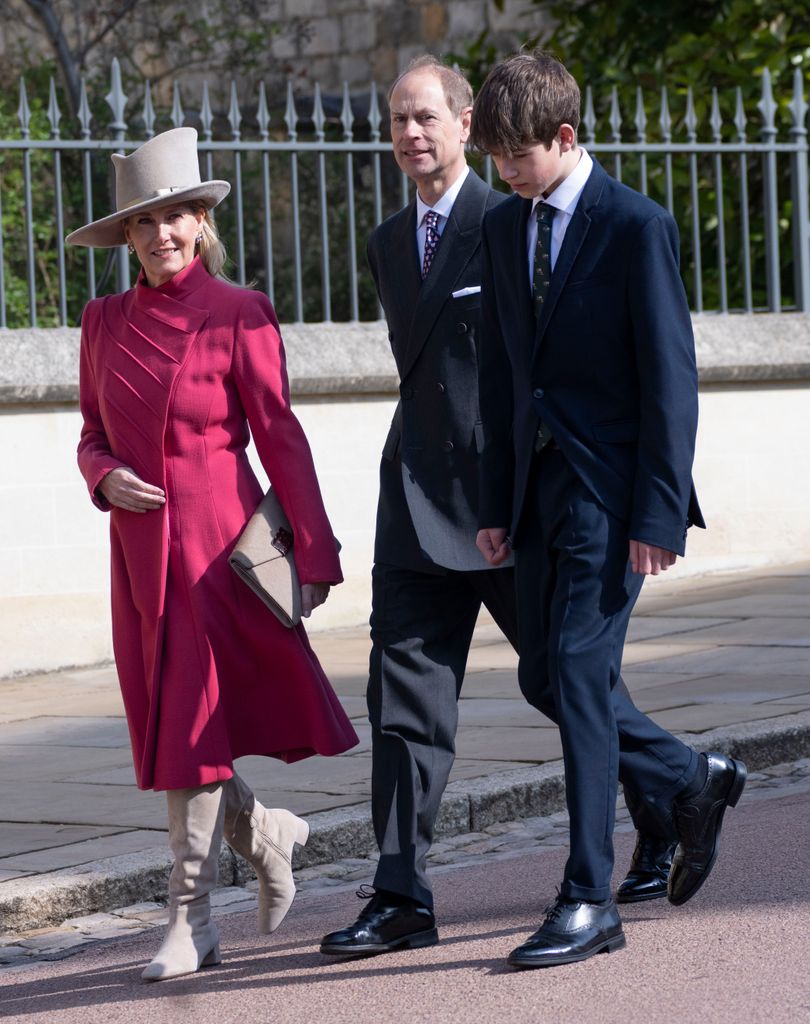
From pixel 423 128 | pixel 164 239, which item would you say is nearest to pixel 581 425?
pixel 423 128

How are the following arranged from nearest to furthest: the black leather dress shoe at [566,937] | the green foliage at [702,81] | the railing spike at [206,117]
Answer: the black leather dress shoe at [566,937]
the railing spike at [206,117]
the green foliage at [702,81]

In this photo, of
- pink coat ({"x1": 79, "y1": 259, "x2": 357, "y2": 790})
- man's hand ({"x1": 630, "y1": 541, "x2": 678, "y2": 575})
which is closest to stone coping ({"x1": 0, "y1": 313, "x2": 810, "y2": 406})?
pink coat ({"x1": 79, "y1": 259, "x2": 357, "y2": 790})

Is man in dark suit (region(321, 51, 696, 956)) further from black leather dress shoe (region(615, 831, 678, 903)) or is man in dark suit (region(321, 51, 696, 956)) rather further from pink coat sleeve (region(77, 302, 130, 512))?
pink coat sleeve (region(77, 302, 130, 512))

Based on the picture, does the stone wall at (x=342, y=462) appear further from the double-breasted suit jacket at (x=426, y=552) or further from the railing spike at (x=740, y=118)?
the double-breasted suit jacket at (x=426, y=552)

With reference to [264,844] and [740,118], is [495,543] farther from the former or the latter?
[740,118]

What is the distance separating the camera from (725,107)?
1159cm

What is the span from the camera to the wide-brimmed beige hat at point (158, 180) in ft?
14.3

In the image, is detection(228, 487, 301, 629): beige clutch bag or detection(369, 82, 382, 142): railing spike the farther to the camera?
detection(369, 82, 382, 142): railing spike

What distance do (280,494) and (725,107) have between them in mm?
7904

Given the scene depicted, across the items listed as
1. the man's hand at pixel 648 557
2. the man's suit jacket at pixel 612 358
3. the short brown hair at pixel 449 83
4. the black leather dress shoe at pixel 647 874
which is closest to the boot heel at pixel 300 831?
the black leather dress shoe at pixel 647 874

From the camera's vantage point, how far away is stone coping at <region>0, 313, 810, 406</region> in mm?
8469

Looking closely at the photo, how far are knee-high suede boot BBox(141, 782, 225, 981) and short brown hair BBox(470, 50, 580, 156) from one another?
1515 mm

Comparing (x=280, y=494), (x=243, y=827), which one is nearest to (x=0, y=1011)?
(x=243, y=827)

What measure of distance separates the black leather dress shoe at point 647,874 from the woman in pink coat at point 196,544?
28.7 inches
